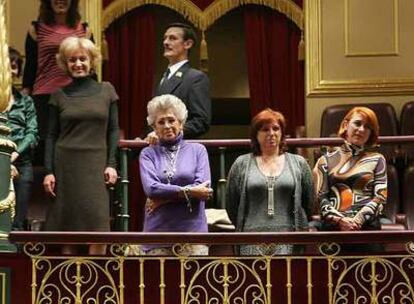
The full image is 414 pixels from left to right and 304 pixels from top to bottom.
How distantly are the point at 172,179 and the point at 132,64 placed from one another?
521 centimetres

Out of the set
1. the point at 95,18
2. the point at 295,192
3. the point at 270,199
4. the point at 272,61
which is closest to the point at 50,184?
the point at 270,199

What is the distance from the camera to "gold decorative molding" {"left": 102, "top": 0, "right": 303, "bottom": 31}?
38.9 ft

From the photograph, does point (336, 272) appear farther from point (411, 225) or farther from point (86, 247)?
point (411, 225)

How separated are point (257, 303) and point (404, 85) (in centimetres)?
506

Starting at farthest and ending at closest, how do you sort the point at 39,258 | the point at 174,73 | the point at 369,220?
the point at 174,73, the point at 369,220, the point at 39,258

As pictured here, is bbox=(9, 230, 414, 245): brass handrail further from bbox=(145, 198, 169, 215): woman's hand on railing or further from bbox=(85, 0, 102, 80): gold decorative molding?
bbox=(85, 0, 102, 80): gold decorative molding

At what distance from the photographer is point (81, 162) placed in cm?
767

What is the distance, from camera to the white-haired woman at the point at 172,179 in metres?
6.91

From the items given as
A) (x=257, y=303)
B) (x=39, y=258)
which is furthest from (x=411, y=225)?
(x=39, y=258)

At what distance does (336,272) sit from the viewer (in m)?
6.59

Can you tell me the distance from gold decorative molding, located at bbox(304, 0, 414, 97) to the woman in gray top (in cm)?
403

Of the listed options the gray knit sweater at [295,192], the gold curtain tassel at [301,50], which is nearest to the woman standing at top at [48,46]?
the gray knit sweater at [295,192]

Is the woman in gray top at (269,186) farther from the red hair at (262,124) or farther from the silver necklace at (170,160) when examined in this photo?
the silver necklace at (170,160)

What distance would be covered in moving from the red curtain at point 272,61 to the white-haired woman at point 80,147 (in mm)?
4360
